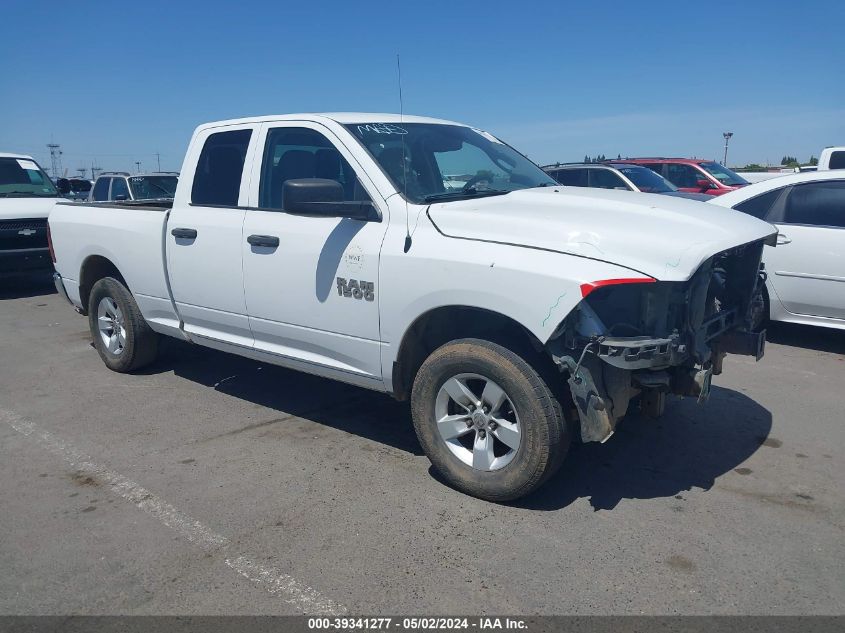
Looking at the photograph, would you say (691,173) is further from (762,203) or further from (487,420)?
(487,420)

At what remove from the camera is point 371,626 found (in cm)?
283

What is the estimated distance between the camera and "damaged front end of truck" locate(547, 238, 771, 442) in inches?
131


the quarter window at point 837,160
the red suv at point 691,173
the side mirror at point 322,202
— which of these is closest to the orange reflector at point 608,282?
the side mirror at point 322,202

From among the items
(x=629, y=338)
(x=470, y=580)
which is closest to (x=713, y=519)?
(x=629, y=338)

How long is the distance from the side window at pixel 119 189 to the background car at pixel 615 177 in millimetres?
8135

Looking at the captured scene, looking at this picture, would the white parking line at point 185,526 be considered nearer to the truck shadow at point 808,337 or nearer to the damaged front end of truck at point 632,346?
the damaged front end of truck at point 632,346

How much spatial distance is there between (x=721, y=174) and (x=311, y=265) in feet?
43.7

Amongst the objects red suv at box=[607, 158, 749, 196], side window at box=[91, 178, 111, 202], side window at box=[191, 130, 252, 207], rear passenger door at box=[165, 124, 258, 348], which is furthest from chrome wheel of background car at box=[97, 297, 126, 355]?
red suv at box=[607, 158, 749, 196]

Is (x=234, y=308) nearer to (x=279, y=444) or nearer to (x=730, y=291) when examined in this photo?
A: (x=279, y=444)

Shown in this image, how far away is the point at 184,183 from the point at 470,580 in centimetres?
372

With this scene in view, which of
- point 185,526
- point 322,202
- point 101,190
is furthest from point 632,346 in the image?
point 101,190

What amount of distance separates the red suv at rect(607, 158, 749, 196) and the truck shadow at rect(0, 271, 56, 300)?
36.6 feet

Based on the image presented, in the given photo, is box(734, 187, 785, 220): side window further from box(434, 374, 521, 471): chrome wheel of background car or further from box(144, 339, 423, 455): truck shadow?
box(434, 374, 521, 471): chrome wheel of background car

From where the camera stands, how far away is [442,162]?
4637 mm
